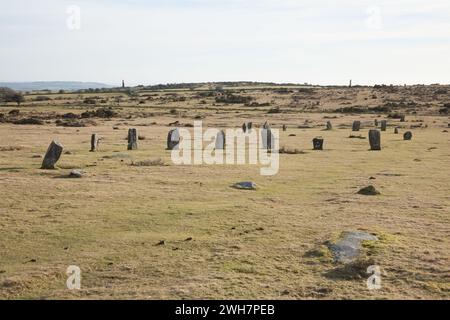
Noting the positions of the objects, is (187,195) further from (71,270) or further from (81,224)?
(71,270)

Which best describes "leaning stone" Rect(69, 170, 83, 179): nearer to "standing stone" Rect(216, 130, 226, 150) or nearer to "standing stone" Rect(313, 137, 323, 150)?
"standing stone" Rect(216, 130, 226, 150)

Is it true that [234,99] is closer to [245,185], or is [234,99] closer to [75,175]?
[75,175]

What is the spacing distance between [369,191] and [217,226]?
6707mm

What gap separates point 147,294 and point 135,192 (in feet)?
29.2

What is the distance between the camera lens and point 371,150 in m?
32.1

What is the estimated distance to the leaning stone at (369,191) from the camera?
60.0 feet

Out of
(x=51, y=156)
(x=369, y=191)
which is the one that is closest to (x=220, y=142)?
(x=51, y=156)

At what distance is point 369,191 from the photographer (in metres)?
18.4

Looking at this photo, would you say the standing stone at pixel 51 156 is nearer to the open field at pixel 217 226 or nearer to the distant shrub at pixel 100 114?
the open field at pixel 217 226

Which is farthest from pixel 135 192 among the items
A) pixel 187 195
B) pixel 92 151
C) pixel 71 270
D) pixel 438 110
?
pixel 438 110

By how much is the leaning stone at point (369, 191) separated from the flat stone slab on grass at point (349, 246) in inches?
212

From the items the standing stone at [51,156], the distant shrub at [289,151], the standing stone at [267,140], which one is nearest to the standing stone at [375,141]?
the distant shrub at [289,151]

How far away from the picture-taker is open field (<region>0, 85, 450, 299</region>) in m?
10.2

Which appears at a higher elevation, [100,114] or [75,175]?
[100,114]
